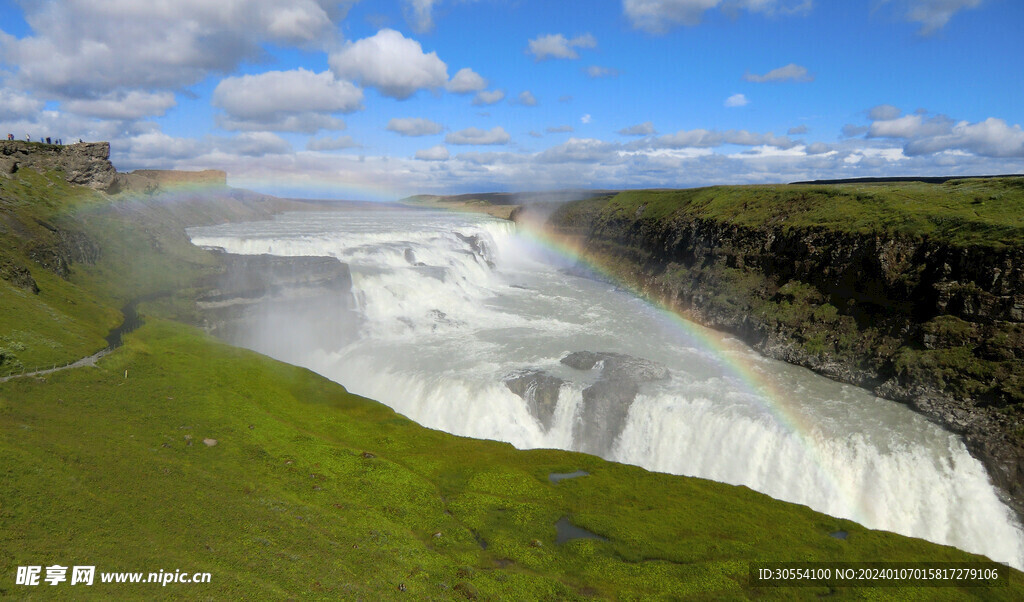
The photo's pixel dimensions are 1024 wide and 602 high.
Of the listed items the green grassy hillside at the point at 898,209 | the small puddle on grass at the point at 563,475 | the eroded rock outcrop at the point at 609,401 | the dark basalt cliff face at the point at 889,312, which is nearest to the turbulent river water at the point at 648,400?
the eroded rock outcrop at the point at 609,401

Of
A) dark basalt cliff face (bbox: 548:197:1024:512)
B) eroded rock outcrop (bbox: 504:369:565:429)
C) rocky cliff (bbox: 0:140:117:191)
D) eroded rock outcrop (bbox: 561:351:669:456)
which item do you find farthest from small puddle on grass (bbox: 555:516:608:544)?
rocky cliff (bbox: 0:140:117:191)

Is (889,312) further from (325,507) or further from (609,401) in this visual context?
(325,507)

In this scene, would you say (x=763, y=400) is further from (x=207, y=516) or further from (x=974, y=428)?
(x=207, y=516)

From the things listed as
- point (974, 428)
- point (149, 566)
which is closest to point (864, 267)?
point (974, 428)

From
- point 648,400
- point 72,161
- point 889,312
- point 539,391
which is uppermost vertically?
point 72,161

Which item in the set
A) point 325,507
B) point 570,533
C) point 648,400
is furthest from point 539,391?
point 325,507

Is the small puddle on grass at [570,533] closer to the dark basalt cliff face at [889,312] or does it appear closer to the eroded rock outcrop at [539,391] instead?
the eroded rock outcrop at [539,391]

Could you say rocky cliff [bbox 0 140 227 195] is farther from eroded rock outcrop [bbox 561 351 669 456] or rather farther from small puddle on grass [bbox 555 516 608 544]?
small puddle on grass [bbox 555 516 608 544]
